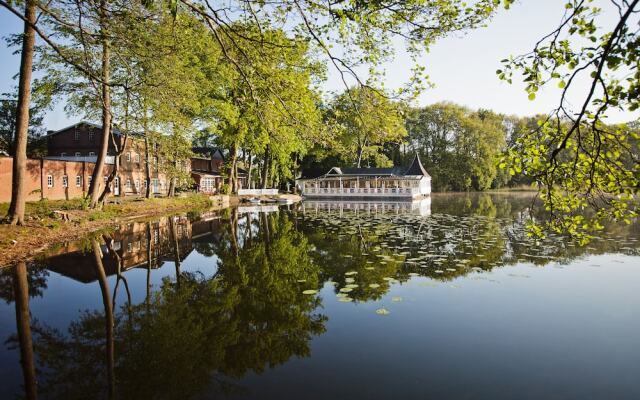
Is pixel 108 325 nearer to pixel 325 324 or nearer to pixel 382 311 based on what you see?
pixel 325 324

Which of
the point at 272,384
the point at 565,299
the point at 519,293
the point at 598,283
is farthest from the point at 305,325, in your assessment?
the point at 598,283

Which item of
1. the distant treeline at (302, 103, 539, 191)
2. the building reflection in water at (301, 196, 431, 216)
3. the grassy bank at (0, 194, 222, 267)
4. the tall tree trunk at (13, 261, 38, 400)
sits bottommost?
the tall tree trunk at (13, 261, 38, 400)

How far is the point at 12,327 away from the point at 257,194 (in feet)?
137

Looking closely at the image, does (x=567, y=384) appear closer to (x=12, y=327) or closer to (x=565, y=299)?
(x=565, y=299)

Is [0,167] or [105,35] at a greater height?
[105,35]

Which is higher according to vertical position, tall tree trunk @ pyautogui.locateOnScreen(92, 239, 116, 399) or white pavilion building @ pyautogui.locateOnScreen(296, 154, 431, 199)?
white pavilion building @ pyautogui.locateOnScreen(296, 154, 431, 199)

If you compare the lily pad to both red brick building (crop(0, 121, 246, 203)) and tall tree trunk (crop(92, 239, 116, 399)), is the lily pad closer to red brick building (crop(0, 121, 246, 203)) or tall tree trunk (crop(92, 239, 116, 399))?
tall tree trunk (crop(92, 239, 116, 399))

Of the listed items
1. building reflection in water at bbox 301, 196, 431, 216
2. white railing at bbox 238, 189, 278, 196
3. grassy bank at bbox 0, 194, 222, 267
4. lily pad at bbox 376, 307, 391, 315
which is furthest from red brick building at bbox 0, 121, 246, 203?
lily pad at bbox 376, 307, 391, 315

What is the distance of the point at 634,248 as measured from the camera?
46.5ft

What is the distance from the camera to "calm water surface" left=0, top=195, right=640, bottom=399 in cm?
496

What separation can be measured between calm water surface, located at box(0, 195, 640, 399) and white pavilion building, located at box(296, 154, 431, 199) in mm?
36326

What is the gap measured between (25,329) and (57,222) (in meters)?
11.7

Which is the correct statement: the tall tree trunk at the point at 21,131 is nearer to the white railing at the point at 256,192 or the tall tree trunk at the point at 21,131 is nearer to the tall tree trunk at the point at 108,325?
the tall tree trunk at the point at 108,325

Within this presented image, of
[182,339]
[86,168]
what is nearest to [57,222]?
[182,339]
